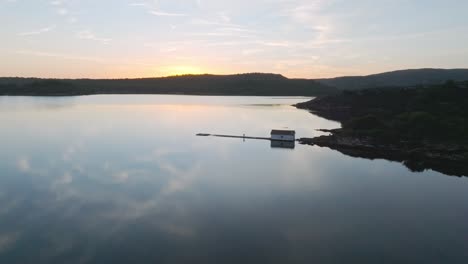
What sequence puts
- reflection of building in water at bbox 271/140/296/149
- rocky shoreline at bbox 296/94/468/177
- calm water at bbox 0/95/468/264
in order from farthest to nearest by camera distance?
reflection of building in water at bbox 271/140/296/149
rocky shoreline at bbox 296/94/468/177
calm water at bbox 0/95/468/264

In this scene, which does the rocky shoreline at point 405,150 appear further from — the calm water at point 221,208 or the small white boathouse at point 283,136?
the calm water at point 221,208

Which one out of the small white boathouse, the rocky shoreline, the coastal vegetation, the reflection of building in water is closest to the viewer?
the rocky shoreline

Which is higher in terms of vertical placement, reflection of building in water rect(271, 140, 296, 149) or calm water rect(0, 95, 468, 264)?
reflection of building in water rect(271, 140, 296, 149)

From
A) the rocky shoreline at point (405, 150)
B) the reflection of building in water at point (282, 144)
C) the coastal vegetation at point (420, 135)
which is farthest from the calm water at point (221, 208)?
the reflection of building in water at point (282, 144)

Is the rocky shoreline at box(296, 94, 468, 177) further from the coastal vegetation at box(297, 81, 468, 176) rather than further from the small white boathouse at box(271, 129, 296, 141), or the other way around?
the small white boathouse at box(271, 129, 296, 141)

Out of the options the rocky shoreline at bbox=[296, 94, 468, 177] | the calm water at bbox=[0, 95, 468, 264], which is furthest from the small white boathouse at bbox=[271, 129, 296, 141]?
the calm water at bbox=[0, 95, 468, 264]

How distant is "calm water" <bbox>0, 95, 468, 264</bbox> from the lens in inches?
628

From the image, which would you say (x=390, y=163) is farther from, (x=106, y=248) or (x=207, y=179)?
(x=106, y=248)

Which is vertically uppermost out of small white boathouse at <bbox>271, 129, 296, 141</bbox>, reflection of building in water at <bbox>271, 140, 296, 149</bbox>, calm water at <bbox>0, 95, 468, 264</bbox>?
small white boathouse at <bbox>271, 129, 296, 141</bbox>

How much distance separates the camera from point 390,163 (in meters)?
33.6

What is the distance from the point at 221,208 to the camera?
→ 20.9 metres

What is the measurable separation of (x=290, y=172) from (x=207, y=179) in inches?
283

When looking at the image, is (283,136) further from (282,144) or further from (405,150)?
(405,150)

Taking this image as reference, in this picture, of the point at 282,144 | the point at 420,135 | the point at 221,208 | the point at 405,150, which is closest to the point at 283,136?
the point at 282,144
